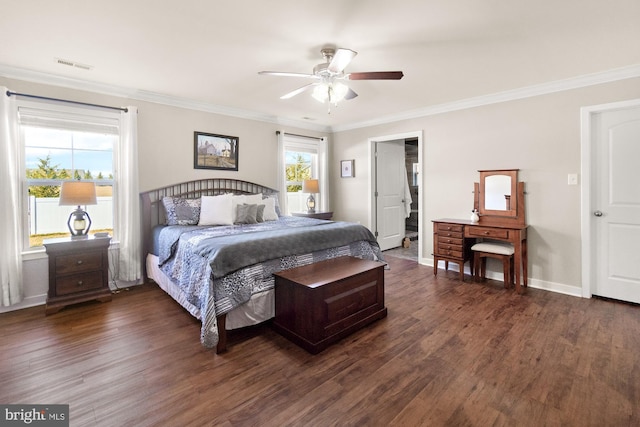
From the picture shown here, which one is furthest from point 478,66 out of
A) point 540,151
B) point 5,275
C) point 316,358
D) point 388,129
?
point 5,275

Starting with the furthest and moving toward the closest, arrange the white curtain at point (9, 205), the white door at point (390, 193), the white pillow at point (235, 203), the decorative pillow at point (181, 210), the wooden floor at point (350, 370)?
1. the white door at point (390, 193)
2. the white pillow at point (235, 203)
3. the decorative pillow at point (181, 210)
4. the white curtain at point (9, 205)
5. the wooden floor at point (350, 370)

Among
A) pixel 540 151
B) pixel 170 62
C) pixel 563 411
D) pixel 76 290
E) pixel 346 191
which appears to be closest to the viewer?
pixel 563 411

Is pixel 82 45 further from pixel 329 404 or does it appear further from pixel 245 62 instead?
pixel 329 404

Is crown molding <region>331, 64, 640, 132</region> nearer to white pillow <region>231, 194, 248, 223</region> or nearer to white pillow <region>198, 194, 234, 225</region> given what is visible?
white pillow <region>231, 194, 248, 223</region>

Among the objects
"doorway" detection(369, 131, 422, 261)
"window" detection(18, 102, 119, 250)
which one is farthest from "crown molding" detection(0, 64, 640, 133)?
"doorway" detection(369, 131, 422, 261)

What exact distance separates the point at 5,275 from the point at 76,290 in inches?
24.6

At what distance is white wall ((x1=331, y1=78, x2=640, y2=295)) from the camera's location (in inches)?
136

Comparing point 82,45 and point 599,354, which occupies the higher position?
point 82,45

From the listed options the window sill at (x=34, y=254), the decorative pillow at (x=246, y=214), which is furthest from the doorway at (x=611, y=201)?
the window sill at (x=34, y=254)

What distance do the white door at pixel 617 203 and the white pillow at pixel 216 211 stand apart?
4231mm

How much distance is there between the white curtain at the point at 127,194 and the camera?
369 cm

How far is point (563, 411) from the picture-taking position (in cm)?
167

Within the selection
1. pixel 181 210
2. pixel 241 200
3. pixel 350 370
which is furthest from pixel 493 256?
pixel 181 210

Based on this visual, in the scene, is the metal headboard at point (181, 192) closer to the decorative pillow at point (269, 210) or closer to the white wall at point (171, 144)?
the white wall at point (171, 144)
